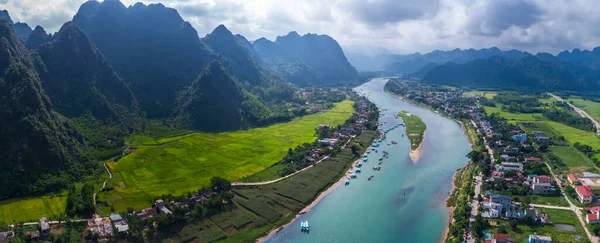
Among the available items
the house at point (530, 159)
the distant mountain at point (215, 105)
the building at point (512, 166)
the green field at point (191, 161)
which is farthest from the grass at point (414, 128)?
the distant mountain at point (215, 105)

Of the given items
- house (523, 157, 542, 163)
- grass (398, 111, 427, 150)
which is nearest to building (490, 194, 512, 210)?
house (523, 157, 542, 163)

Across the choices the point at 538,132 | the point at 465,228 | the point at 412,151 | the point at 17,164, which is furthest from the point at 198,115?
the point at 538,132

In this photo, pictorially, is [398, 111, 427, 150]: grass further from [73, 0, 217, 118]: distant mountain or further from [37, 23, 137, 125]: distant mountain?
[37, 23, 137, 125]: distant mountain

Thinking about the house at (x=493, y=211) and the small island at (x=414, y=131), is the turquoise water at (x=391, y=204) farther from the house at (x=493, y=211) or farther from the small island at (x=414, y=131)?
the house at (x=493, y=211)

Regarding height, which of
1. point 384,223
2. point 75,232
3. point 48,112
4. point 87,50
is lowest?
point 384,223

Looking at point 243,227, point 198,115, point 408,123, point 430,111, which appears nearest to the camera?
point 243,227

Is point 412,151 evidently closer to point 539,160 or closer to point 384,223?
point 539,160

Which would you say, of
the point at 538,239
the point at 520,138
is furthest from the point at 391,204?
the point at 520,138
